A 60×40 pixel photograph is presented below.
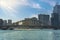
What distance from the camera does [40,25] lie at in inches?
2894

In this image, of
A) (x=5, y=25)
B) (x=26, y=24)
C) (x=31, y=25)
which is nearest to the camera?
(x=5, y=25)

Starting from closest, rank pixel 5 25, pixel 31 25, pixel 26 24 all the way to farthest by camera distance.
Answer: pixel 5 25, pixel 31 25, pixel 26 24

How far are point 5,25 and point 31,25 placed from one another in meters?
8.32

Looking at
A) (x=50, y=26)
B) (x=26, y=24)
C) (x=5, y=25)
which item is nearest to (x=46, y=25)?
(x=50, y=26)

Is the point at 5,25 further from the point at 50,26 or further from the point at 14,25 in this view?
the point at 50,26

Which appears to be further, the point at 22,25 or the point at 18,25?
the point at 22,25

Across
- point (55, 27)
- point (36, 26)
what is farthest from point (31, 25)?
point (55, 27)

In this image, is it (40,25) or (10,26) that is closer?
(10,26)

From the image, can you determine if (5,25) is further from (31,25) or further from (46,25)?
(46,25)

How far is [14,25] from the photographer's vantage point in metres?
70.9

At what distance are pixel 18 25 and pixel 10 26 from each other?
461 cm

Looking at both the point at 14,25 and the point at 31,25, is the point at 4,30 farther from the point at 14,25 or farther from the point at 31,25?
the point at 31,25

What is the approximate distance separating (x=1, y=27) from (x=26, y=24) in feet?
34.2

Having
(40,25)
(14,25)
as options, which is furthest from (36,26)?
(14,25)
